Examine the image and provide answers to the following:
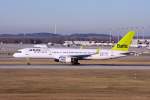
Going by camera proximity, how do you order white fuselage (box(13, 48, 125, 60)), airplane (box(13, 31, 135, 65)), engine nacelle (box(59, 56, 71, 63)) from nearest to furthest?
engine nacelle (box(59, 56, 71, 63))
airplane (box(13, 31, 135, 65))
white fuselage (box(13, 48, 125, 60))

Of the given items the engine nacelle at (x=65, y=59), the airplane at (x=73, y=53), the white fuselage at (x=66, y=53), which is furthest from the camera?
the white fuselage at (x=66, y=53)

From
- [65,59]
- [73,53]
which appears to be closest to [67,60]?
[65,59]

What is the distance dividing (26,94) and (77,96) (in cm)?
343

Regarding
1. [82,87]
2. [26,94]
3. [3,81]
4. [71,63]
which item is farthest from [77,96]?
[71,63]

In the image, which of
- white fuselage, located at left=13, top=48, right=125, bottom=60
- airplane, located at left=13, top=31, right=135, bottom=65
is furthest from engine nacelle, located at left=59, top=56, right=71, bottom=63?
white fuselage, located at left=13, top=48, right=125, bottom=60

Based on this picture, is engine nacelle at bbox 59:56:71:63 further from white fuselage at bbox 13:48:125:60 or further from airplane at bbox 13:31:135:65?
white fuselage at bbox 13:48:125:60

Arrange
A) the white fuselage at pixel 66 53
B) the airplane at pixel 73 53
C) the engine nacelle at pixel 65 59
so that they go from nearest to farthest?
1. the engine nacelle at pixel 65 59
2. the airplane at pixel 73 53
3. the white fuselage at pixel 66 53

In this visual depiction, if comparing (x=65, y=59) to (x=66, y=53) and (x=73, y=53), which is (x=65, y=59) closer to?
(x=66, y=53)

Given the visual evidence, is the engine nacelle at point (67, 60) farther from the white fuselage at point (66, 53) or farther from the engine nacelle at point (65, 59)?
the white fuselage at point (66, 53)

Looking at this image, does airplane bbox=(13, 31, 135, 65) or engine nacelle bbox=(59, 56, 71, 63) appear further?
airplane bbox=(13, 31, 135, 65)

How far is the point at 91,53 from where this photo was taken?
6231cm

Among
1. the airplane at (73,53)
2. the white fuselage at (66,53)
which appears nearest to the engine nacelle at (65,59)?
the airplane at (73,53)

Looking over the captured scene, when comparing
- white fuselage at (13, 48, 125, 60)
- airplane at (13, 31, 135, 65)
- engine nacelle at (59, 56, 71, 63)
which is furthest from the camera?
white fuselage at (13, 48, 125, 60)

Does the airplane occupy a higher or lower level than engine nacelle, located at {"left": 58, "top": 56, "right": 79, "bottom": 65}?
higher
